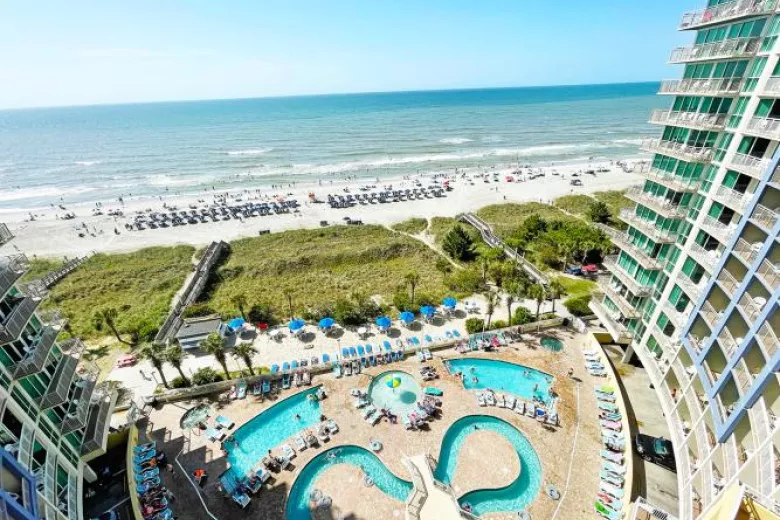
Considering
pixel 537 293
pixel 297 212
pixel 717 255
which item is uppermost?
pixel 717 255

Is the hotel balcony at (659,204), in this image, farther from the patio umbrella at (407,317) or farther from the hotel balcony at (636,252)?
the patio umbrella at (407,317)

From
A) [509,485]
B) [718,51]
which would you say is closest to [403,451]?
[509,485]

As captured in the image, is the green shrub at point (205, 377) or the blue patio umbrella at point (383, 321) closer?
the green shrub at point (205, 377)

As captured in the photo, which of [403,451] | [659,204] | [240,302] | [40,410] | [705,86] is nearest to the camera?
[40,410]

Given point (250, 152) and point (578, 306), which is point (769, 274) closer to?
point (578, 306)

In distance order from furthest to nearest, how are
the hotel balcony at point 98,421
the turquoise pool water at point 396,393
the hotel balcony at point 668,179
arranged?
the turquoise pool water at point 396,393, the hotel balcony at point 668,179, the hotel balcony at point 98,421

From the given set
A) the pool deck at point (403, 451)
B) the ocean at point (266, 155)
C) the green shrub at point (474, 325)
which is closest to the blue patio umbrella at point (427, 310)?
the green shrub at point (474, 325)

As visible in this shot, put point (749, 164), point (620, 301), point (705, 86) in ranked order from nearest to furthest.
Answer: point (749, 164) → point (705, 86) → point (620, 301)

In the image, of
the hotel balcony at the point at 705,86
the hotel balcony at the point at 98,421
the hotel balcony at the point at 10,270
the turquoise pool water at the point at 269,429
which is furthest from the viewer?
the turquoise pool water at the point at 269,429
